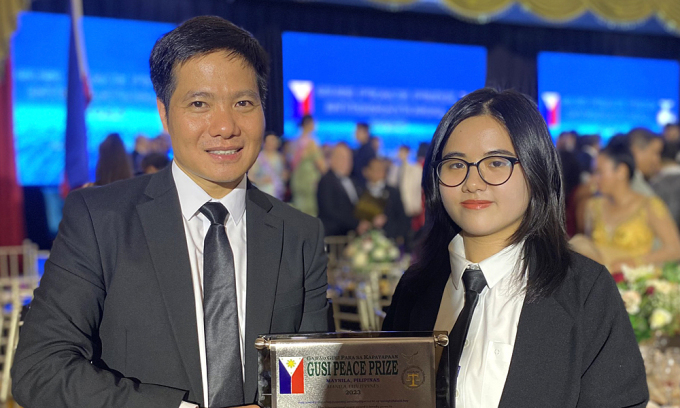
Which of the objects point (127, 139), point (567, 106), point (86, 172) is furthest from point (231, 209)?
point (567, 106)

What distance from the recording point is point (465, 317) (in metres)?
1.42

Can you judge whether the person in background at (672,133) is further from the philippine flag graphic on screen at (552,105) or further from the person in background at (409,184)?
the philippine flag graphic on screen at (552,105)

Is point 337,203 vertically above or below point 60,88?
below

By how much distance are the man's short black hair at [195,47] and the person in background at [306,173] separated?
6701mm

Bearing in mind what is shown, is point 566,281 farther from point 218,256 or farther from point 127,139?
point 127,139

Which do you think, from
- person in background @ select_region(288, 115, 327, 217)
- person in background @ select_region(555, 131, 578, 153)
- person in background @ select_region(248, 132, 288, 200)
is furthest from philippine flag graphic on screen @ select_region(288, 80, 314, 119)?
person in background @ select_region(555, 131, 578, 153)

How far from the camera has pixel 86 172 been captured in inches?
114

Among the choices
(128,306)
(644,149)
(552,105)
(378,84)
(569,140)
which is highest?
(378,84)

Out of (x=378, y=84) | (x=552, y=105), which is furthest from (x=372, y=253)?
(x=552, y=105)

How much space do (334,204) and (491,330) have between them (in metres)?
6.56

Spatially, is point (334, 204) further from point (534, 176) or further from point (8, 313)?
point (534, 176)

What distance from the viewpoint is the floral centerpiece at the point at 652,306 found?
2541mm

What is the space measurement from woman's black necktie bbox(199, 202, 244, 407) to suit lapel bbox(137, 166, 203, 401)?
0.03 meters

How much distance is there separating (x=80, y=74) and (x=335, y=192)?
484cm
